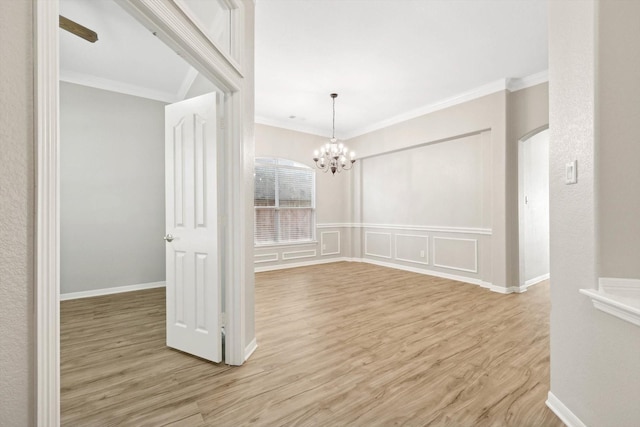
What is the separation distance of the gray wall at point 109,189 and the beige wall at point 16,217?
4.11 metres

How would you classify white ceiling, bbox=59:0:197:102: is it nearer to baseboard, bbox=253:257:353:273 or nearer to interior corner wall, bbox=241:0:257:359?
interior corner wall, bbox=241:0:257:359

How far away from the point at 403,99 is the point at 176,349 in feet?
15.8

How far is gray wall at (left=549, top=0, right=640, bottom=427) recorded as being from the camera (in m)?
1.35

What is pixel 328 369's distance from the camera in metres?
2.18

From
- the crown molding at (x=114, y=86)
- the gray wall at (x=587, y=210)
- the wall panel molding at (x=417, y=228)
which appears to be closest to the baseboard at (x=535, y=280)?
the wall panel molding at (x=417, y=228)

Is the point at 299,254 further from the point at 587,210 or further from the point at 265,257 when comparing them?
the point at 587,210

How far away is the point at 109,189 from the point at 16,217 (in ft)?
13.9

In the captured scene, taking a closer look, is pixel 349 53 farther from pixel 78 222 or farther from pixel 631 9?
Result: pixel 78 222

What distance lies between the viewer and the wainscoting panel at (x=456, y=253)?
16.2 ft

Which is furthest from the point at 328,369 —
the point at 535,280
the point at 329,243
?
the point at 329,243

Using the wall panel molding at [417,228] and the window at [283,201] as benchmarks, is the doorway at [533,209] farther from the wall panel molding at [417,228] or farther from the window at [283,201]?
the window at [283,201]

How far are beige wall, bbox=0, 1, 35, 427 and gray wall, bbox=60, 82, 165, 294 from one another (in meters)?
4.11

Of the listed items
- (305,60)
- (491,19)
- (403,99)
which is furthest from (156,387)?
(403,99)

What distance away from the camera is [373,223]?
684cm
